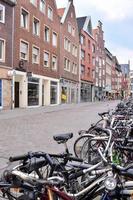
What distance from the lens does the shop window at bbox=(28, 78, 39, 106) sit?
31.0 m

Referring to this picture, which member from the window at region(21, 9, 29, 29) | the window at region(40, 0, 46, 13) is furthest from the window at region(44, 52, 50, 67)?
the window at region(21, 9, 29, 29)

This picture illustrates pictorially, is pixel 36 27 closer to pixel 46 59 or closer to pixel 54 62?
pixel 46 59

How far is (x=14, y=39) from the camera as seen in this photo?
2761 centimetres

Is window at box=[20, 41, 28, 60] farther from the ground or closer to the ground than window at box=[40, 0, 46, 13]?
closer to the ground

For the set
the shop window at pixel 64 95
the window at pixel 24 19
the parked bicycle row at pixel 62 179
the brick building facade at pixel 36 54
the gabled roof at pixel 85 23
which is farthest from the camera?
the gabled roof at pixel 85 23

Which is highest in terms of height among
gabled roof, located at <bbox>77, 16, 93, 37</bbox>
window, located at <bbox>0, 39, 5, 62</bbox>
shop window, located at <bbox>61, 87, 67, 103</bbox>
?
gabled roof, located at <bbox>77, 16, 93, 37</bbox>

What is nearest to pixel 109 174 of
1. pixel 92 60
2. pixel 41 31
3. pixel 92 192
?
pixel 92 192

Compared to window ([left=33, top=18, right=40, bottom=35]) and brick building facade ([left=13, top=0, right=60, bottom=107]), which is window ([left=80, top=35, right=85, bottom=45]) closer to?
brick building facade ([left=13, top=0, right=60, bottom=107])

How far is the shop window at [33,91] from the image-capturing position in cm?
3103

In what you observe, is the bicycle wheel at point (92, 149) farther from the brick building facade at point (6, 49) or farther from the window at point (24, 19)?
the window at point (24, 19)

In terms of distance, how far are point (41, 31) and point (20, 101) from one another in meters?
7.87

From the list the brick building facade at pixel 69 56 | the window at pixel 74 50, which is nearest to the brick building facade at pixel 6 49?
the brick building facade at pixel 69 56

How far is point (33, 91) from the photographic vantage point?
32031 millimetres

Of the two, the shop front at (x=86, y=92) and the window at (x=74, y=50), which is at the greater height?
the window at (x=74, y=50)
